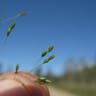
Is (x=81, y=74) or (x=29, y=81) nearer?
(x=29, y=81)

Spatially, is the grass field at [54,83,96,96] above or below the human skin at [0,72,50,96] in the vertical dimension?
above

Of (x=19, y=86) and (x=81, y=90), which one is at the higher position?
(x=81, y=90)

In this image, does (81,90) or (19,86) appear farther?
(81,90)

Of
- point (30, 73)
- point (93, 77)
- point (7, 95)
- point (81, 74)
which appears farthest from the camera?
point (81, 74)

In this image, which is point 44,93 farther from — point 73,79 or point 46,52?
point 73,79

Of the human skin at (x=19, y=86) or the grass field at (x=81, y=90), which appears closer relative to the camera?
the human skin at (x=19, y=86)

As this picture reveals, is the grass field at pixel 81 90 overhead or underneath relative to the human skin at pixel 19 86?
overhead

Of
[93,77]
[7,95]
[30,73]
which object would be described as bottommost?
[7,95]

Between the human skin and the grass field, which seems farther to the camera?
the grass field

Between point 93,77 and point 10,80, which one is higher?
point 93,77

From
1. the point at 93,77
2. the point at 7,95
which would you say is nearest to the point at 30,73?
the point at 7,95

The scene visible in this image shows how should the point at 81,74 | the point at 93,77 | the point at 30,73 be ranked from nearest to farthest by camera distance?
1. the point at 30,73
2. the point at 93,77
3. the point at 81,74
